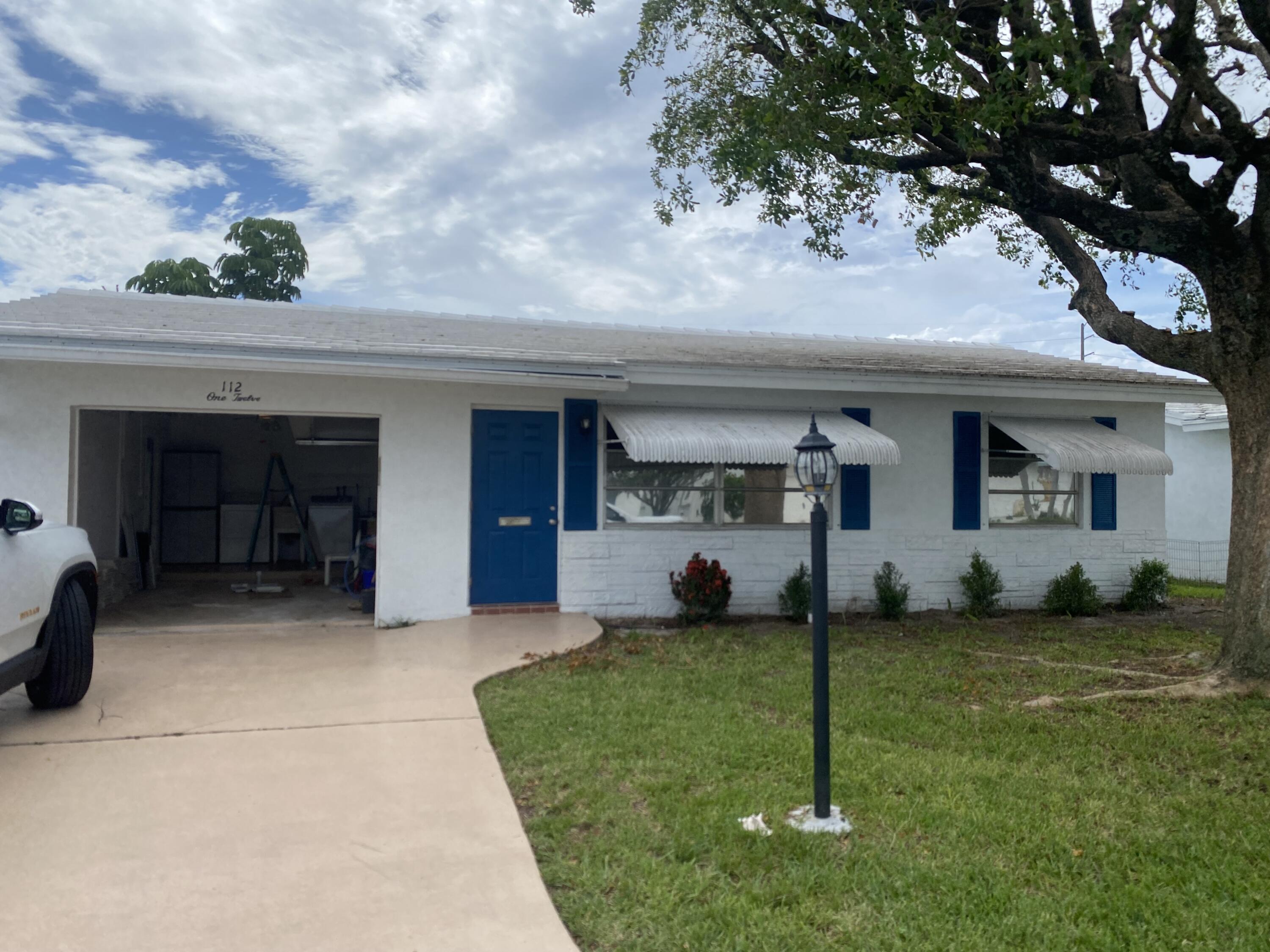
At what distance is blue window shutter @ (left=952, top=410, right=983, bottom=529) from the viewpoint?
10.5 metres

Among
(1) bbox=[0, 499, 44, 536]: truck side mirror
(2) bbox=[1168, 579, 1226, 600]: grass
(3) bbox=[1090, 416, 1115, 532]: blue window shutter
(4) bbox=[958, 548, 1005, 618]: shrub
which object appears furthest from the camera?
(2) bbox=[1168, 579, 1226, 600]: grass

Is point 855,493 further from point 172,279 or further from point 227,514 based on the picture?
point 172,279

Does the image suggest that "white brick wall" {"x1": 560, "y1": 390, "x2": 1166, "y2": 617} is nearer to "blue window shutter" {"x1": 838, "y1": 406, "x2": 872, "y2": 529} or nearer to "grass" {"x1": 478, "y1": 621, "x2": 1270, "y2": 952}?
"blue window shutter" {"x1": 838, "y1": 406, "x2": 872, "y2": 529}

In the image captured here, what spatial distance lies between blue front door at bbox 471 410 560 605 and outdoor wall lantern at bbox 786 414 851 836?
536cm

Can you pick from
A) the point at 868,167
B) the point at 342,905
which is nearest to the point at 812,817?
the point at 342,905

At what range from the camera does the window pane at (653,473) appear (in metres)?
9.54

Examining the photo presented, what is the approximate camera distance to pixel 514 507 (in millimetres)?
9094

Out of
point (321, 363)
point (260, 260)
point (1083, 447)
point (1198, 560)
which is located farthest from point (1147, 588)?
point (260, 260)

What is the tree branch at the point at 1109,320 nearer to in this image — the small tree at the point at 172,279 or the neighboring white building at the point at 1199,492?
the neighboring white building at the point at 1199,492

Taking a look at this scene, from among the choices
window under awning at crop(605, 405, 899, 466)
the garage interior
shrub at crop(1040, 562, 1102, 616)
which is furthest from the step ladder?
shrub at crop(1040, 562, 1102, 616)

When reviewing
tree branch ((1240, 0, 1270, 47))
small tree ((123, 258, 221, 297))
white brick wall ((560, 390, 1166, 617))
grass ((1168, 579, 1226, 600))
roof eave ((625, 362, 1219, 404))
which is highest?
small tree ((123, 258, 221, 297))

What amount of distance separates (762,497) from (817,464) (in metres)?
6.06

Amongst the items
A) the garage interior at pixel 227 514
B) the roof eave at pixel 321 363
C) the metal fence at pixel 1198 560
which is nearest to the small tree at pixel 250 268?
the garage interior at pixel 227 514

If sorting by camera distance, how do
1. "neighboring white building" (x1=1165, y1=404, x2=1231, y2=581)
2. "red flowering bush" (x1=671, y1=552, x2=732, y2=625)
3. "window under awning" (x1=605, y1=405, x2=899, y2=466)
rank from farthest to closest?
"neighboring white building" (x1=1165, y1=404, x2=1231, y2=581) < "red flowering bush" (x1=671, y1=552, x2=732, y2=625) < "window under awning" (x1=605, y1=405, x2=899, y2=466)
